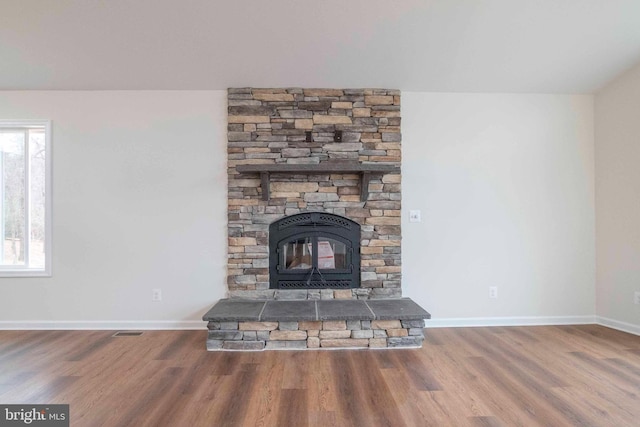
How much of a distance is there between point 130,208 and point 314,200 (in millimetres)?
1861

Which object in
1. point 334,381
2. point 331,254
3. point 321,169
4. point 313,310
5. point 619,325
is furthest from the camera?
point 331,254

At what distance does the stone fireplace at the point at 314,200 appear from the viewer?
123 inches

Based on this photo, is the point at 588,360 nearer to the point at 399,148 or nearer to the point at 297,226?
the point at 399,148

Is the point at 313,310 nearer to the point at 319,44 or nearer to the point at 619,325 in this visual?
the point at 319,44

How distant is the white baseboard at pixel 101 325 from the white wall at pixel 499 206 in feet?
7.87

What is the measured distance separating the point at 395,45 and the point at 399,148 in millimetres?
956

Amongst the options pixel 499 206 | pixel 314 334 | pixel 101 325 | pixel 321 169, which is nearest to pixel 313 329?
pixel 314 334

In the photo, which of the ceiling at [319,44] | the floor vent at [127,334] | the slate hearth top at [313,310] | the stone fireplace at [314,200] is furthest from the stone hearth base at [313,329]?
the ceiling at [319,44]

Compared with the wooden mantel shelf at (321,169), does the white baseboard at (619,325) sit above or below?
below

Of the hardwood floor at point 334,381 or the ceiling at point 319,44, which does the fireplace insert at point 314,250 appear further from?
the ceiling at point 319,44

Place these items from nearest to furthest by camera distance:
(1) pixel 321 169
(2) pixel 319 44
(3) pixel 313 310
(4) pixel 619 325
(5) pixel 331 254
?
(2) pixel 319 44 → (3) pixel 313 310 → (1) pixel 321 169 → (4) pixel 619 325 → (5) pixel 331 254

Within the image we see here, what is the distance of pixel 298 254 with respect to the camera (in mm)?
3199

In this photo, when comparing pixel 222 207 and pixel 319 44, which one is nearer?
pixel 319 44

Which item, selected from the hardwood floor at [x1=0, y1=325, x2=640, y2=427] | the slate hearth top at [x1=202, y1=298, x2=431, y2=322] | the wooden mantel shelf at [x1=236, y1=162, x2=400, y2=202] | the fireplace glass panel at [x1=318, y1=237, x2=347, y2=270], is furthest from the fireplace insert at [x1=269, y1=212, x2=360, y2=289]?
the hardwood floor at [x1=0, y1=325, x2=640, y2=427]
